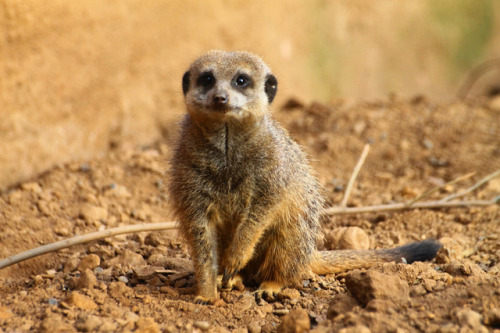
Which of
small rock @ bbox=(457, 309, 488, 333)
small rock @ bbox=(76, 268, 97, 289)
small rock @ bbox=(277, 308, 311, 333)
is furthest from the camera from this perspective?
small rock @ bbox=(76, 268, 97, 289)

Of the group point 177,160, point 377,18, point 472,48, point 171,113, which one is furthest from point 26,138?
point 472,48

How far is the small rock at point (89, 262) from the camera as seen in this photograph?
10.3 ft

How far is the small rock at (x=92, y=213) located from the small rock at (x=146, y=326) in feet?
5.10

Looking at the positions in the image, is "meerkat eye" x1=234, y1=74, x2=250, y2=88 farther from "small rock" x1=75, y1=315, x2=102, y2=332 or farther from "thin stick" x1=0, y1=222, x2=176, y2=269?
"small rock" x1=75, y1=315, x2=102, y2=332

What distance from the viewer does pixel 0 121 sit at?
4219 millimetres

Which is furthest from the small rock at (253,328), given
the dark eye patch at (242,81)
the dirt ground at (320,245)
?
the dark eye patch at (242,81)

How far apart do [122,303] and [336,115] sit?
12.0 feet

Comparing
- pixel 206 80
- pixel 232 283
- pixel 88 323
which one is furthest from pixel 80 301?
pixel 206 80

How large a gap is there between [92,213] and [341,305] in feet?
6.49

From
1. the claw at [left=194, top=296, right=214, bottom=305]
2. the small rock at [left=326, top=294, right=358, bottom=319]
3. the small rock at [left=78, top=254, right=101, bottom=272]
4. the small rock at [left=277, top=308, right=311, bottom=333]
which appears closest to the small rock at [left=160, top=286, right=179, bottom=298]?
the claw at [left=194, top=296, right=214, bottom=305]

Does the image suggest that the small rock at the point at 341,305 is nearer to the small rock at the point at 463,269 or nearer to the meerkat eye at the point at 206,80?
the small rock at the point at 463,269

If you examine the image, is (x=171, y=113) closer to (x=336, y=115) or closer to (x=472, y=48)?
(x=336, y=115)

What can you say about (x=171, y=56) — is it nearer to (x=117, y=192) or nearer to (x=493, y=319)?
(x=117, y=192)

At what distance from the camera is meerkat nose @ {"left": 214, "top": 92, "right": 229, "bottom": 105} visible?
256 cm
